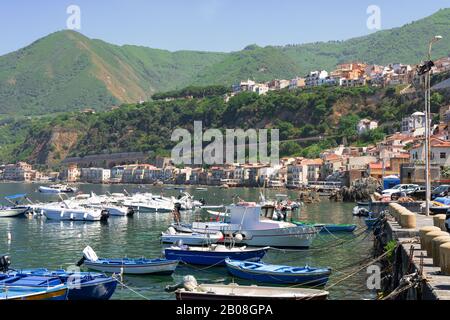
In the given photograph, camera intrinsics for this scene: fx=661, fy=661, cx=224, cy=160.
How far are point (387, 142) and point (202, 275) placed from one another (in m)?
107

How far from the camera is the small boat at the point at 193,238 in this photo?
40.3 meters

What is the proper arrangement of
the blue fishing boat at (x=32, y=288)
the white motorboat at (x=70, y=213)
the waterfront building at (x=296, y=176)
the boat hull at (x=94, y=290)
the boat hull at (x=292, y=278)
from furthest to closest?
1. the waterfront building at (x=296, y=176)
2. the white motorboat at (x=70, y=213)
3. the boat hull at (x=292, y=278)
4. the boat hull at (x=94, y=290)
5. the blue fishing boat at (x=32, y=288)

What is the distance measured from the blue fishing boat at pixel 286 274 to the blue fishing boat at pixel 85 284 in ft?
21.7

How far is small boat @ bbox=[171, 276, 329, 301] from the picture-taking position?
21281 millimetres

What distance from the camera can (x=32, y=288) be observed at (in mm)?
22453

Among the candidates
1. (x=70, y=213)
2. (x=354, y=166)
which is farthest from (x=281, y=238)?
(x=354, y=166)

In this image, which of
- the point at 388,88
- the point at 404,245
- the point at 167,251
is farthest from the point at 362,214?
the point at 388,88

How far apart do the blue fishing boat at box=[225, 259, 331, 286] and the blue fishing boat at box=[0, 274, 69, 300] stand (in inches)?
349

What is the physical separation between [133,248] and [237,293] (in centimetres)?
2252

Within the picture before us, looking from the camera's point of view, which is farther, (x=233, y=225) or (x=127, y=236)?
(x=127, y=236)

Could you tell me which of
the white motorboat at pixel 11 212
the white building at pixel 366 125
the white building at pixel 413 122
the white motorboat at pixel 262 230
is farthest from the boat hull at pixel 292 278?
the white building at pixel 366 125

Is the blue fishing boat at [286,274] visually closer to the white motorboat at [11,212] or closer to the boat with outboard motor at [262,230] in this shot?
the boat with outboard motor at [262,230]
